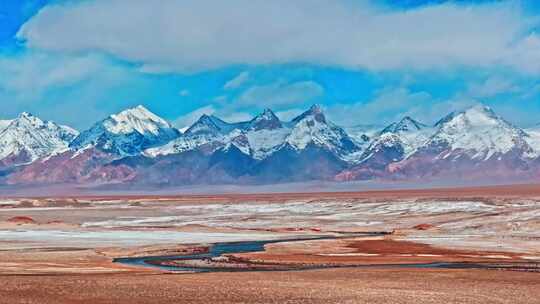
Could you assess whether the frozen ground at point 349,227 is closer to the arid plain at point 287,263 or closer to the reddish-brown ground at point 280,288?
the arid plain at point 287,263

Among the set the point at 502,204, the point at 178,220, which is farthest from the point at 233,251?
the point at 502,204

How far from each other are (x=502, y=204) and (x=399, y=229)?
170 feet

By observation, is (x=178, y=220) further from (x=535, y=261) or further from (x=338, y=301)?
(x=338, y=301)

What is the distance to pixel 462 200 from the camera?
621 feet

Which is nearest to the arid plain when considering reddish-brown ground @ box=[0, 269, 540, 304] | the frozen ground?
reddish-brown ground @ box=[0, 269, 540, 304]

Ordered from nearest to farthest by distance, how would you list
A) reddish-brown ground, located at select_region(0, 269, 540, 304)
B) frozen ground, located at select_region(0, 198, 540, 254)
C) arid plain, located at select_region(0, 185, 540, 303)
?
1. reddish-brown ground, located at select_region(0, 269, 540, 304)
2. arid plain, located at select_region(0, 185, 540, 303)
3. frozen ground, located at select_region(0, 198, 540, 254)

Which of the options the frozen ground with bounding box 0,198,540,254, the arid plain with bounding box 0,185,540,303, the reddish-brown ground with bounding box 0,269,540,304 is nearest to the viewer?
the reddish-brown ground with bounding box 0,269,540,304

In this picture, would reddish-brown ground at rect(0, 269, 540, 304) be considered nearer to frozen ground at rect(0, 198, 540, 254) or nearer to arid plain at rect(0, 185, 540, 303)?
arid plain at rect(0, 185, 540, 303)

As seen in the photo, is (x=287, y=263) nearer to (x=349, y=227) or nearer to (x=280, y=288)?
(x=280, y=288)

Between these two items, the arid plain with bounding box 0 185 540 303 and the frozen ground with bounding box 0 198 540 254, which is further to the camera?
the frozen ground with bounding box 0 198 540 254

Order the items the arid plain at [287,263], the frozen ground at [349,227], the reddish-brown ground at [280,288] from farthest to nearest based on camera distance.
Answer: the frozen ground at [349,227] → the arid plain at [287,263] → the reddish-brown ground at [280,288]

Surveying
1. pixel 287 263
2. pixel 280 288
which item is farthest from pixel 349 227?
pixel 280 288

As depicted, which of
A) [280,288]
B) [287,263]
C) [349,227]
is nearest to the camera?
[280,288]

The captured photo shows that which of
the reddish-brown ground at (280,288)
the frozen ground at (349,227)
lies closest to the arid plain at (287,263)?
the reddish-brown ground at (280,288)
